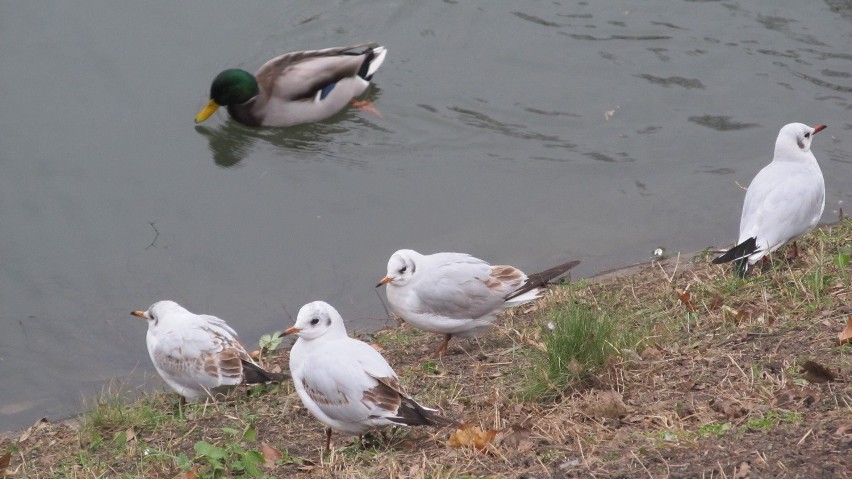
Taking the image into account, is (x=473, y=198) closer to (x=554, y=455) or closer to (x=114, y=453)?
(x=114, y=453)

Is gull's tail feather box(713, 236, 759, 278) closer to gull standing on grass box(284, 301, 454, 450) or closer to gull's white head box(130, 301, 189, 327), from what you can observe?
gull standing on grass box(284, 301, 454, 450)

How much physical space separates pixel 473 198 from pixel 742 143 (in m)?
3.03

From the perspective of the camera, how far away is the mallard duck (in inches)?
489

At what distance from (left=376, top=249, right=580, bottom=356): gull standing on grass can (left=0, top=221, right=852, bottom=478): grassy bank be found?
0.20 metres

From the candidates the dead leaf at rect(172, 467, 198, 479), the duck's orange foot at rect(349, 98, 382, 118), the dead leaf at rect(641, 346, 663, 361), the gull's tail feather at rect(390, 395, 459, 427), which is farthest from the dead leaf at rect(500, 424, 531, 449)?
the duck's orange foot at rect(349, 98, 382, 118)

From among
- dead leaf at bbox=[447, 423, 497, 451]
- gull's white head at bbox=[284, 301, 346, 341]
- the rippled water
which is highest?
gull's white head at bbox=[284, 301, 346, 341]

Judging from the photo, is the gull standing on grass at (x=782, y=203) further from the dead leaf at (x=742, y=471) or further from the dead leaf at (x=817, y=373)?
the dead leaf at (x=742, y=471)

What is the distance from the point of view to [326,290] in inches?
358

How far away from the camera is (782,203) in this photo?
7.59 meters

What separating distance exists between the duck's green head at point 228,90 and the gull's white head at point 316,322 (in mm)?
6772

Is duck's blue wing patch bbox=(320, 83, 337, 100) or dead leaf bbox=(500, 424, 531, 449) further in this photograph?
duck's blue wing patch bbox=(320, 83, 337, 100)

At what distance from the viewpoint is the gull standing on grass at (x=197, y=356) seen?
22.0 ft

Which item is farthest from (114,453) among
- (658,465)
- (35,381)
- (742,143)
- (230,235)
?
(742,143)

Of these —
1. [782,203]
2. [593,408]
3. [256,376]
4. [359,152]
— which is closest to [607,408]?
[593,408]
